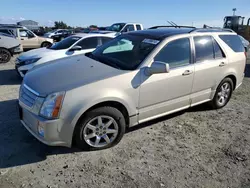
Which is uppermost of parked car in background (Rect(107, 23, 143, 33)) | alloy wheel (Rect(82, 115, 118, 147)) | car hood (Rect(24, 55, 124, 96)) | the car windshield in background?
parked car in background (Rect(107, 23, 143, 33))

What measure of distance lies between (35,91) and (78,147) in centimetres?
97

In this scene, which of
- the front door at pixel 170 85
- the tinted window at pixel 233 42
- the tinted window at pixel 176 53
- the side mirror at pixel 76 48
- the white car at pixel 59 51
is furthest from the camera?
the side mirror at pixel 76 48

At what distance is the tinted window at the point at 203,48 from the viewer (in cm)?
430

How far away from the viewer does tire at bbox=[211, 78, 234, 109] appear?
193 inches

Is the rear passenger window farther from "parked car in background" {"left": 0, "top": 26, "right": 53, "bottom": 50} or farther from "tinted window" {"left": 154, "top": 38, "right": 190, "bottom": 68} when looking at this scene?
"parked car in background" {"left": 0, "top": 26, "right": 53, "bottom": 50}

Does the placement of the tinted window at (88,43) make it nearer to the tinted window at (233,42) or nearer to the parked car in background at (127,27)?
the tinted window at (233,42)

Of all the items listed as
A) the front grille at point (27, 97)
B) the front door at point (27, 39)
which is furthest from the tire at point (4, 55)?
the front grille at point (27, 97)

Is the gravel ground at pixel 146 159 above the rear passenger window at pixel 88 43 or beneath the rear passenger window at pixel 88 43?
beneath

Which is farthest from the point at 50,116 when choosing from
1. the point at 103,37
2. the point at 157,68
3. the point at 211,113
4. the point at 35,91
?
the point at 103,37

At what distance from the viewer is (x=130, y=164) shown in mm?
3178

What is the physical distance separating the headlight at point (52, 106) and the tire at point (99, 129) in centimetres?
37

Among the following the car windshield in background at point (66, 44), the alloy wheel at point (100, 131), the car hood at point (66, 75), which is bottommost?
the alloy wheel at point (100, 131)

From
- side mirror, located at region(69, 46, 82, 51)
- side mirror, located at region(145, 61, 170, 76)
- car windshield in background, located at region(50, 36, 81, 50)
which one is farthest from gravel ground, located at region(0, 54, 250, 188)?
car windshield in background, located at region(50, 36, 81, 50)

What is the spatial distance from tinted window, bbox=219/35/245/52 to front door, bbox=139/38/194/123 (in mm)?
1169
